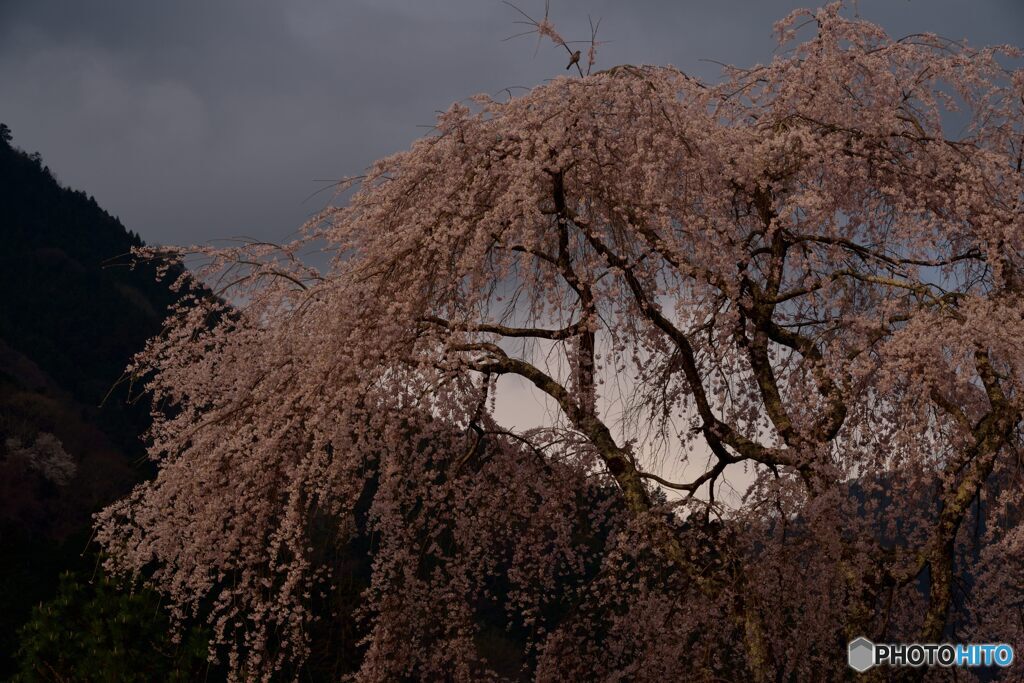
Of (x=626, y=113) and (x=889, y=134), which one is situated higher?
(x=889, y=134)

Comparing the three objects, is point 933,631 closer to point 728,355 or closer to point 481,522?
point 728,355

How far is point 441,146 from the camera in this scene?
695 centimetres

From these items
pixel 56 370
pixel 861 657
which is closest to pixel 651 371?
pixel 861 657

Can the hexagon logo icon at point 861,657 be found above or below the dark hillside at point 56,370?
below

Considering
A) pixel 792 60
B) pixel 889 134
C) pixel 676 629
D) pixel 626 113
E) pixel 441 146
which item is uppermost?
pixel 792 60

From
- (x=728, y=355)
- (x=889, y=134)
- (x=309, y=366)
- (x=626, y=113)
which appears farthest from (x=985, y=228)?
(x=309, y=366)

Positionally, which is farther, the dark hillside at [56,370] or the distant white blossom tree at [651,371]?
the dark hillside at [56,370]

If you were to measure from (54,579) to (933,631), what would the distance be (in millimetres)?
15353
